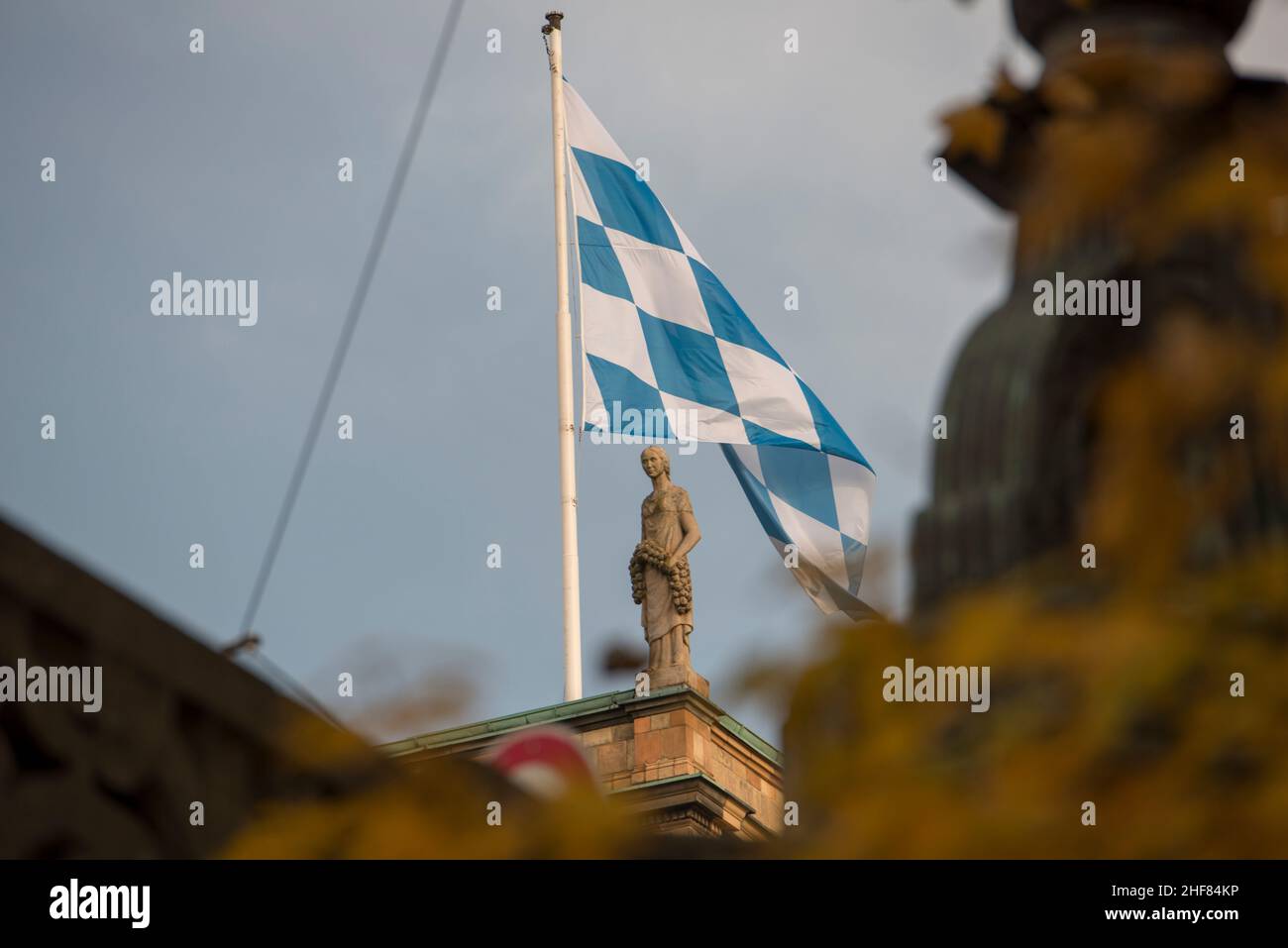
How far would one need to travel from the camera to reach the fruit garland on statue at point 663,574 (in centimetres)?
2308

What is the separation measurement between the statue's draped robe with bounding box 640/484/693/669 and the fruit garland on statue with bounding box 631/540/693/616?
48 millimetres

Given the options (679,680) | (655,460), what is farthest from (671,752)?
(655,460)

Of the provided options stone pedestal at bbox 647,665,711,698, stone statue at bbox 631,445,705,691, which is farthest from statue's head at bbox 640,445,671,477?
stone pedestal at bbox 647,665,711,698

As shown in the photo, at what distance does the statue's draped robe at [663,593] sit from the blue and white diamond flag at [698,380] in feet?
2.80

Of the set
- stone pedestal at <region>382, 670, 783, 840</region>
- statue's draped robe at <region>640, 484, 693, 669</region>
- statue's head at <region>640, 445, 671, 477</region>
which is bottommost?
stone pedestal at <region>382, 670, 783, 840</region>

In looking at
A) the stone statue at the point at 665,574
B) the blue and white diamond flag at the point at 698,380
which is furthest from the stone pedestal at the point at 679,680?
the blue and white diamond flag at the point at 698,380

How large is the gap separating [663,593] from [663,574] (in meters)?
0.21

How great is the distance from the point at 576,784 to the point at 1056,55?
A: 12.2ft

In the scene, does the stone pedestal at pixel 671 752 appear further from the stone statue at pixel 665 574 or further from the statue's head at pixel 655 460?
the statue's head at pixel 655 460

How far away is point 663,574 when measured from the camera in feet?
76.0

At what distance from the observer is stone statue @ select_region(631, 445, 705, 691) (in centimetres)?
2314

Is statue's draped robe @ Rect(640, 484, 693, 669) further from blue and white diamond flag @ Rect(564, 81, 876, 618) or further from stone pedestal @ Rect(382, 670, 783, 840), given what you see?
blue and white diamond flag @ Rect(564, 81, 876, 618)

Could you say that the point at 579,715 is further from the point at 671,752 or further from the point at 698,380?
the point at 698,380

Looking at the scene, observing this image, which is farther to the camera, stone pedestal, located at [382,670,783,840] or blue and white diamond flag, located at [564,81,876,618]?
blue and white diamond flag, located at [564,81,876,618]
